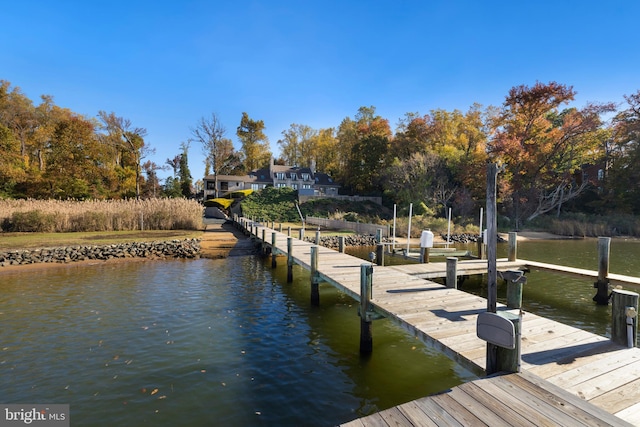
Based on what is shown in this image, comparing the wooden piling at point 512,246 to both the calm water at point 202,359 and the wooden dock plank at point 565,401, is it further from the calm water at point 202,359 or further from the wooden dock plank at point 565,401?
the wooden dock plank at point 565,401

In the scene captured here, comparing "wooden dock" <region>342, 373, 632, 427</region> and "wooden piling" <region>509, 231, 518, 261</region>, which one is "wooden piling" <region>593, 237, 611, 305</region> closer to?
"wooden piling" <region>509, 231, 518, 261</region>

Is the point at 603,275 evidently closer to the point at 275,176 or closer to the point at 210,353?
the point at 210,353

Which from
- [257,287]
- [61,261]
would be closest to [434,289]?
[257,287]

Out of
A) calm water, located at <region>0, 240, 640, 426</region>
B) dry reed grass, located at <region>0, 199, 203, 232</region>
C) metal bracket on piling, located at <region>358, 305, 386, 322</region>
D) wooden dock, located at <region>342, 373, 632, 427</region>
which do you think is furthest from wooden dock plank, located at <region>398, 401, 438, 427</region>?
dry reed grass, located at <region>0, 199, 203, 232</region>

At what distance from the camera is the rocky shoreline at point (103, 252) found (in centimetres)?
1537

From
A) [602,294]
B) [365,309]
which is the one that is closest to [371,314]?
[365,309]

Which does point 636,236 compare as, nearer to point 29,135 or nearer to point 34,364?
point 34,364

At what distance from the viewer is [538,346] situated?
447 cm

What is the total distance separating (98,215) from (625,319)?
27.4 metres

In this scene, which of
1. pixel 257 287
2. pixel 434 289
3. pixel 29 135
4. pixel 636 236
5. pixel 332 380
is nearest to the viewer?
pixel 332 380

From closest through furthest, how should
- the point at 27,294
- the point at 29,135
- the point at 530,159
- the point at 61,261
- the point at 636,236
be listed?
the point at 27,294 < the point at 61,261 < the point at 636,236 < the point at 530,159 < the point at 29,135

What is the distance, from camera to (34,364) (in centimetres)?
606

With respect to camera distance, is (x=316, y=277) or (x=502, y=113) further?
(x=502, y=113)

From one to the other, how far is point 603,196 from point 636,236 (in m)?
8.73
